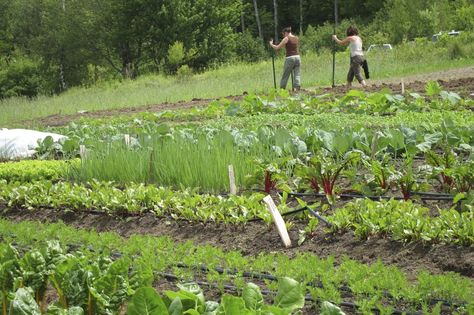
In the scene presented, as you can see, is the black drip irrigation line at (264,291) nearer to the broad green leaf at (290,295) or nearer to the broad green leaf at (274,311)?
the broad green leaf at (290,295)

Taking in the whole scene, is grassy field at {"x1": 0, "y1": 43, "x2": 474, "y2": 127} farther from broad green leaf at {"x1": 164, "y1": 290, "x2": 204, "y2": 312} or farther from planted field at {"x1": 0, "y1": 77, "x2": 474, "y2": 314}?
broad green leaf at {"x1": 164, "y1": 290, "x2": 204, "y2": 312}

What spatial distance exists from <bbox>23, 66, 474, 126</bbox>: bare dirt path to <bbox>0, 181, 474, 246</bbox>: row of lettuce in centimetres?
765

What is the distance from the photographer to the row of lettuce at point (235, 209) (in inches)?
160

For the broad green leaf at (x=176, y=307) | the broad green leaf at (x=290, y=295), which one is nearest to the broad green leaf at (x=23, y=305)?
the broad green leaf at (x=176, y=307)

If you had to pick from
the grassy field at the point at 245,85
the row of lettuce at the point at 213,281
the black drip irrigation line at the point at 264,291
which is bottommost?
the grassy field at the point at 245,85

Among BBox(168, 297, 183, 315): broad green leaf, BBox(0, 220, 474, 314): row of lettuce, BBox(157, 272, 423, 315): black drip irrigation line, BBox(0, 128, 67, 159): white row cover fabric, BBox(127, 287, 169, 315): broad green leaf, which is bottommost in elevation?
BBox(0, 128, 67, 159): white row cover fabric

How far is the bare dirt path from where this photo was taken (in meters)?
13.5

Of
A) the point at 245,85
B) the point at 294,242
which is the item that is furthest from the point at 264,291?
the point at 245,85

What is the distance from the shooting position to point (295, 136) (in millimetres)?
6859

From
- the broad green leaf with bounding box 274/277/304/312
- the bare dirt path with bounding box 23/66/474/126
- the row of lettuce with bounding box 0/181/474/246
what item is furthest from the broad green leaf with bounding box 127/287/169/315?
the bare dirt path with bounding box 23/66/474/126

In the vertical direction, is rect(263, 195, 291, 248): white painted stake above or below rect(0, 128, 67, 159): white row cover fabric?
above

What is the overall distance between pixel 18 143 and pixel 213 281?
23.0 ft

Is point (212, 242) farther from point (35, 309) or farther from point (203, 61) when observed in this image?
point (203, 61)

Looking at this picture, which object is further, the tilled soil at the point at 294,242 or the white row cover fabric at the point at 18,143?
the white row cover fabric at the point at 18,143
